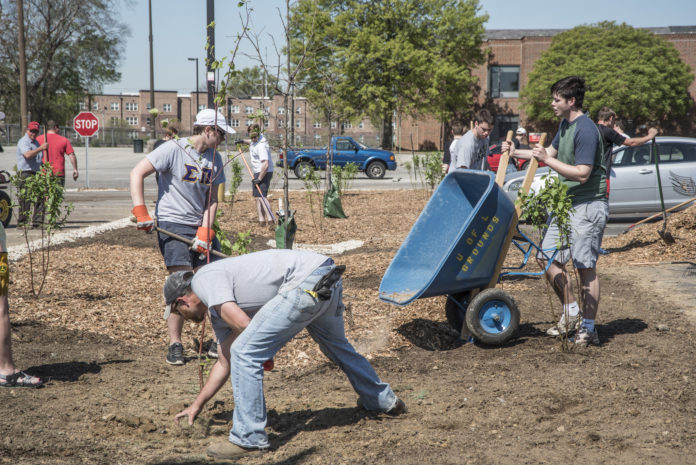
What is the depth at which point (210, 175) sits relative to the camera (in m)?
5.16

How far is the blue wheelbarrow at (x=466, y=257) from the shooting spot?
5.18 meters

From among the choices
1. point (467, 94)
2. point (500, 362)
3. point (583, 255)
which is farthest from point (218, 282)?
point (467, 94)

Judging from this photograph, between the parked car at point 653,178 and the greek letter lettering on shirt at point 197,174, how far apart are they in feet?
28.9

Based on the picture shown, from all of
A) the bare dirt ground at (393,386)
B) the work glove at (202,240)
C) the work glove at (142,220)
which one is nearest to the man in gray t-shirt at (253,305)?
the bare dirt ground at (393,386)

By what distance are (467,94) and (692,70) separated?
16.3 m

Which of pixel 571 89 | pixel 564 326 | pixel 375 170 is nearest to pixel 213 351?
pixel 564 326

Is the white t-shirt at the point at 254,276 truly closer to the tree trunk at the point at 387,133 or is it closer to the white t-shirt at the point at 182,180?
the white t-shirt at the point at 182,180

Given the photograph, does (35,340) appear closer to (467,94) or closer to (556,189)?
(556,189)

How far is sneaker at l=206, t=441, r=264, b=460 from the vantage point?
3.49 meters

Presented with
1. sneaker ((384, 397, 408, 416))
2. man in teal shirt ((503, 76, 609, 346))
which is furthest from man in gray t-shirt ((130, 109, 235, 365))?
man in teal shirt ((503, 76, 609, 346))

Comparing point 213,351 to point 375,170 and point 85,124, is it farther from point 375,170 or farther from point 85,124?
point 375,170

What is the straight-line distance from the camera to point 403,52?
161 feet

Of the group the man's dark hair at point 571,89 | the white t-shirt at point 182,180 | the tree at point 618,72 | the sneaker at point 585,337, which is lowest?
the sneaker at point 585,337

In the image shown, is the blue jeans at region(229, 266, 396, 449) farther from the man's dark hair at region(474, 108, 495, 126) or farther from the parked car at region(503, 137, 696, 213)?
the parked car at region(503, 137, 696, 213)
